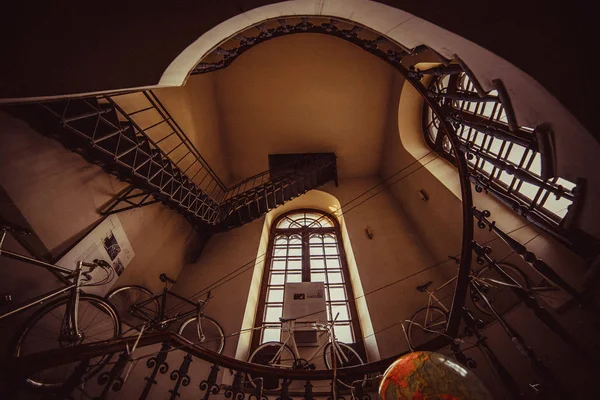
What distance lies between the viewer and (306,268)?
5312 millimetres

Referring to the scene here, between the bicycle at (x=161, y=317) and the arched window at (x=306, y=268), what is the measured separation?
32.1 inches

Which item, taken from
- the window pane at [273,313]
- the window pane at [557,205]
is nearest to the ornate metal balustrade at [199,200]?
the window pane at [557,205]

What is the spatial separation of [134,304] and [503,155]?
6156mm

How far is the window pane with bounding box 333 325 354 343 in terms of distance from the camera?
4090mm

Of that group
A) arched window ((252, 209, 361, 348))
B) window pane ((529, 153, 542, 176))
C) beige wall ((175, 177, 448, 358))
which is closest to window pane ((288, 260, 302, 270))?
arched window ((252, 209, 361, 348))

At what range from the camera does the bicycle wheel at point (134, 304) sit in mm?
3590

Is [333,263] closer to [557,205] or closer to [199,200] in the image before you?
[199,200]

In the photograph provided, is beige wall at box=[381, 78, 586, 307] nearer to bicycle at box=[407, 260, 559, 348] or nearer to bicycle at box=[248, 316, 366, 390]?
bicycle at box=[407, 260, 559, 348]

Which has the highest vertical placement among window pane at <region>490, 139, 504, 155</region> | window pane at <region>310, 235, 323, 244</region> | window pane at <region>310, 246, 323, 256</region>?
window pane at <region>310, 235, 323, 244</region>

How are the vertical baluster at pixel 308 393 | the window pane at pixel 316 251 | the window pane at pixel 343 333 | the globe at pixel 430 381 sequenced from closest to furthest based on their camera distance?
the globe at pixel 430 381, the vertical baluster at pixel 308 393, the window pane at pixel 343 333, the window pane at pixel 316 251

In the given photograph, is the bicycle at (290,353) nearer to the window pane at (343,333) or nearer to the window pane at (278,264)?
the window pane at (343,333)

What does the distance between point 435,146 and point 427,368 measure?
5131mm

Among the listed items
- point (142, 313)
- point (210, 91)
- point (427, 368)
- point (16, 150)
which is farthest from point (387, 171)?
point (16, 150)

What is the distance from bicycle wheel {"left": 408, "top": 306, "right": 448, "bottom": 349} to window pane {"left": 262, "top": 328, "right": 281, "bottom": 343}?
2261 millimetres
